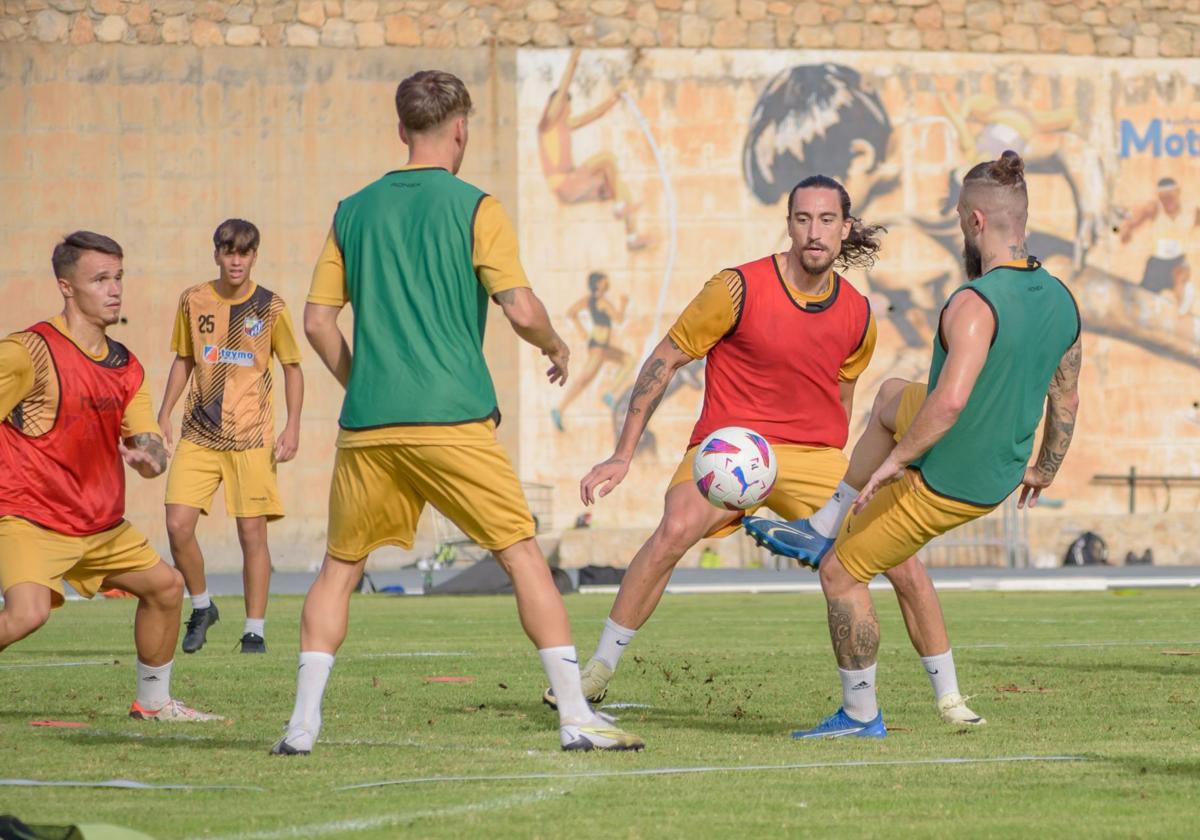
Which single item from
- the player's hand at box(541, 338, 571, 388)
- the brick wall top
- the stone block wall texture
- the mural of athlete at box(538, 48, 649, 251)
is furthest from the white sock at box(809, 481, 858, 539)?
the brick wall top

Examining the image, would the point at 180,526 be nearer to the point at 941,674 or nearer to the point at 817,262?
the point at 817,262

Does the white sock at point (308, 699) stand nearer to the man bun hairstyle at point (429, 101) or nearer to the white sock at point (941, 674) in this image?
the man bun hairstyle at point (429, 101)

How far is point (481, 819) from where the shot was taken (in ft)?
17.3

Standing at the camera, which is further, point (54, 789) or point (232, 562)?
point (232, 562)

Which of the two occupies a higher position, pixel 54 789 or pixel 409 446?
pixel 409 446

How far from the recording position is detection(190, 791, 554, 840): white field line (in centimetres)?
500

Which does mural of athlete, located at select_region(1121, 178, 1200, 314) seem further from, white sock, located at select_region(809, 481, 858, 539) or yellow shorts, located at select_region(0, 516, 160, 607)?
yellow shorts, located at select_region(0, 516, 160, 607)

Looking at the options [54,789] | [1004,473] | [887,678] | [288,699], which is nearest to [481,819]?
[54,789]

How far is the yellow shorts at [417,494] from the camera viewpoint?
6570 mm

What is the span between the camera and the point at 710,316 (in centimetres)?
848

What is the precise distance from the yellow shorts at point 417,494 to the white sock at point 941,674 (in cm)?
226

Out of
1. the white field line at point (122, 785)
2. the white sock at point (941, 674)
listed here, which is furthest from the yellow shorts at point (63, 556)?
the white sock at point (941, 674)

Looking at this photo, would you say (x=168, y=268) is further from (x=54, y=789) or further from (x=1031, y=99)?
(x=54, y=789)

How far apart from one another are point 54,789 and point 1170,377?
27.8 metres
